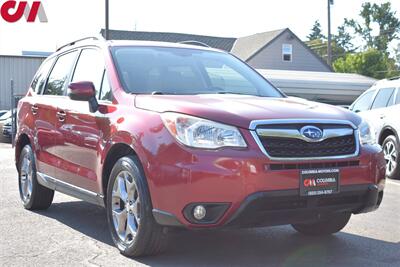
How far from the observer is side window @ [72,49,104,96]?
5.82 metres

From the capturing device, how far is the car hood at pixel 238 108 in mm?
4512

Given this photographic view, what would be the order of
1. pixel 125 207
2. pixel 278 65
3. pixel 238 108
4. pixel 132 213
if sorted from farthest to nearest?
pixel 278 65
pixel 125 207
pixel 132 213
pixel 238 108

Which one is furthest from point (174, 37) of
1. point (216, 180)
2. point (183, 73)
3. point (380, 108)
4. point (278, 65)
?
point (216, 180)

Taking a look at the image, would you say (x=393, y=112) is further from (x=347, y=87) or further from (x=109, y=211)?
(x=347, y=87)

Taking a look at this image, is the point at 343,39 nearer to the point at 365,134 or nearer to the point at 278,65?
the point at 278,65

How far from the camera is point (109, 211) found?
5238 millimetres

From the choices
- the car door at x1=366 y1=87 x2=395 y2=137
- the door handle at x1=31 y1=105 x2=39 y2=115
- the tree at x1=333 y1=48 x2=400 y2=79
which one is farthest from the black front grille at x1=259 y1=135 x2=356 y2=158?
the tree at x1=333 y1=48 x2=400 y2=79

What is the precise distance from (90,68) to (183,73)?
0.96 metres

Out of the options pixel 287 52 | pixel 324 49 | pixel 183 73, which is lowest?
pixel 183 73

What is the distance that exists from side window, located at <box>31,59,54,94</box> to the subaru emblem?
3.78 meters

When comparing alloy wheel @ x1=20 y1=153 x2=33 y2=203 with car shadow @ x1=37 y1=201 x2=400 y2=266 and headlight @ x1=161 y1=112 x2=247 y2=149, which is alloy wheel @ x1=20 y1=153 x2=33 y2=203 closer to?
car shadow @ x1=37 y1=201 x2=400 y2=266

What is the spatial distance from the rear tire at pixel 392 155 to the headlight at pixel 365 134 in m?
5.42

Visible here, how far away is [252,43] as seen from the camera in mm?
44594

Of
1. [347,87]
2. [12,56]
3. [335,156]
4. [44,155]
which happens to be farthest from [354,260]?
[12,56]
